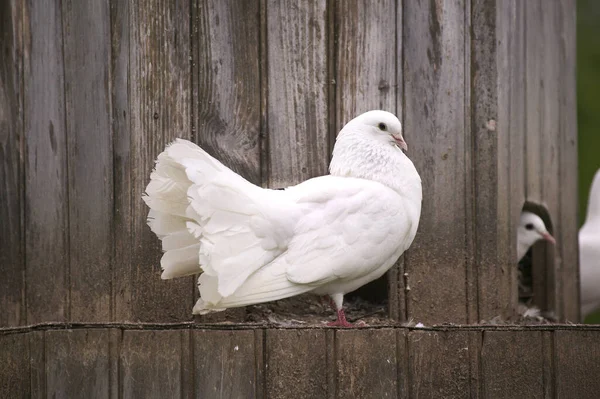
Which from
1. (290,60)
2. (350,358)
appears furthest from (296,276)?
(290,60)

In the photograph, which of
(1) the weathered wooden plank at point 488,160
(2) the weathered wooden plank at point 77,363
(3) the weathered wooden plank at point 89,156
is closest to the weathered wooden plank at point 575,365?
(1) the weathered wooden plank at point 488,160

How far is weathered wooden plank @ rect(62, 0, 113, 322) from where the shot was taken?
5137 millimetres

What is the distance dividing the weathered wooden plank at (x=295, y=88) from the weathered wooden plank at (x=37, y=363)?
134 cm

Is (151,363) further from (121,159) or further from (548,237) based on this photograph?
(548,237)

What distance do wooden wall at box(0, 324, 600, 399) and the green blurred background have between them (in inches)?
208

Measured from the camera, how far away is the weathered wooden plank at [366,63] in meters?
5.30

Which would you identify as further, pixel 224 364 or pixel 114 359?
pixel 114 359

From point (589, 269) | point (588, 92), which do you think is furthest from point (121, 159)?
point (588, 92)

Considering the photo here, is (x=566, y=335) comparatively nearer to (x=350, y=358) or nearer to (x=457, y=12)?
(x=350, y=358)

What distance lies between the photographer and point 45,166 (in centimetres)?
529

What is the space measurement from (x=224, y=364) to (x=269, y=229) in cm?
66

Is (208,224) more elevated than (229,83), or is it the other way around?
(229,83)

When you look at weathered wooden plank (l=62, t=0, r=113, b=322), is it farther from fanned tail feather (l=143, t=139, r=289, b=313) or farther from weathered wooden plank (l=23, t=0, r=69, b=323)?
fanned tail feather (l=143, t=139, r=289, b=313)

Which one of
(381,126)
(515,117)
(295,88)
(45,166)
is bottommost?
(45,166)
